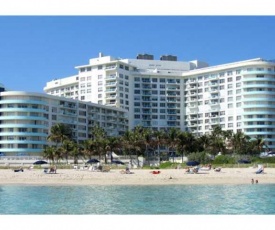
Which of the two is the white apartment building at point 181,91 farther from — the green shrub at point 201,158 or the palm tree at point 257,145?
the green shrub at point 201,158

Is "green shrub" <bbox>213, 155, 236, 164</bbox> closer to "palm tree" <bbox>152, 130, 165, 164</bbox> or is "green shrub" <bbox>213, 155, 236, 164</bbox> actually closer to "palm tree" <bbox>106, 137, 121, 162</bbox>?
"palm tree" <bbox>152, 130, 165, 164</bbox>

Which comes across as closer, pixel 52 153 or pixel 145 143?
pixel 52 153

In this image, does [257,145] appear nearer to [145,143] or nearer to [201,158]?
[201,158]

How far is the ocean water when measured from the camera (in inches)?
1720

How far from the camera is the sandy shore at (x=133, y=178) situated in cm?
7975

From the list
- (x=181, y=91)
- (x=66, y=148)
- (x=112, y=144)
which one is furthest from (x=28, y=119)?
(x=181, y=91)

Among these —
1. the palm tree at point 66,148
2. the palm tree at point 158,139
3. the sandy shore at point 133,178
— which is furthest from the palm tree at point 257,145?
the palm tree at point 66,148

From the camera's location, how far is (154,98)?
166 meters

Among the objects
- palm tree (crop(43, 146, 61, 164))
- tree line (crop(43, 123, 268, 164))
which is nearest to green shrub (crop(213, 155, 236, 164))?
tree line (crop(43, 123, 268, 164))

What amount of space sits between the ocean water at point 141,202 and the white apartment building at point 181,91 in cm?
8811

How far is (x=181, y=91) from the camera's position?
168375 millimetres

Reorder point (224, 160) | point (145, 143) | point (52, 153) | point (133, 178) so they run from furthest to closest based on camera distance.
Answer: point (145, 143) < point (224, 160) < point (52, 153) < point (133, 178)

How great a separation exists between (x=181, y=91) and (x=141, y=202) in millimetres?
119257
